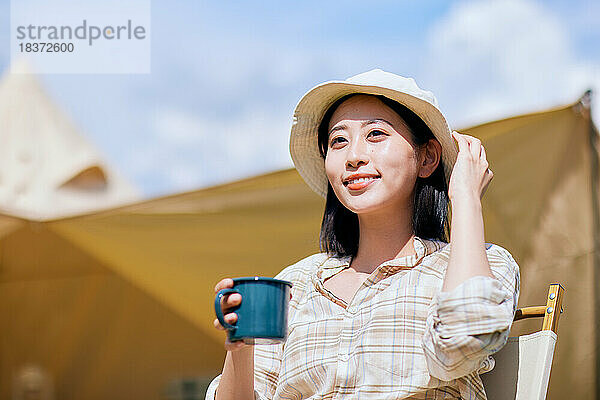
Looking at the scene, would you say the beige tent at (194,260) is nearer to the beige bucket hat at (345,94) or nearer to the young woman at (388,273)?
the beige bucket hat at (345,94)

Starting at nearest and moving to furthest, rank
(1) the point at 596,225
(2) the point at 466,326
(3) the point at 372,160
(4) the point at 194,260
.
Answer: (2) the point at 466,326, (3) the point at 372,160, (1) the point at 596,225, (4) the point at 194,260

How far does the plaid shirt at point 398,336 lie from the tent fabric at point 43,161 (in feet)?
5.20

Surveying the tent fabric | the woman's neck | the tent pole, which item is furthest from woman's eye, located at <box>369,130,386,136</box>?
the tent fabric

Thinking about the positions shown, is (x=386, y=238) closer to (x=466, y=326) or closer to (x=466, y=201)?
(x=466, y=201)

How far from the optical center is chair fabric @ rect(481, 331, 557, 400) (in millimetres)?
1180

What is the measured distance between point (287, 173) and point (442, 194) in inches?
49.3

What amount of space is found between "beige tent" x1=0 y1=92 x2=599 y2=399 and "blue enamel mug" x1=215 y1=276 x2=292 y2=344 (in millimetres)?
1513

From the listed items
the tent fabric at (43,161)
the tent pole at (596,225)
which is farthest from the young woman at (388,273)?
the tent fabric at (43,161)

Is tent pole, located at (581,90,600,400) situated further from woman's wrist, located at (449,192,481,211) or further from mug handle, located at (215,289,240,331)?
mug handle, located at (215,289,240,331)

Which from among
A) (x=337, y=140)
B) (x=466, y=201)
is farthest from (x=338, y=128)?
(x=466, y=201)

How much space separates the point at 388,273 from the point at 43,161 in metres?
2.30

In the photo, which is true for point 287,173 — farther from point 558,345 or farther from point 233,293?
point 233,293

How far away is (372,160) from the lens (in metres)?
1.24

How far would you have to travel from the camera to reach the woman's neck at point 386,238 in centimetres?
131
